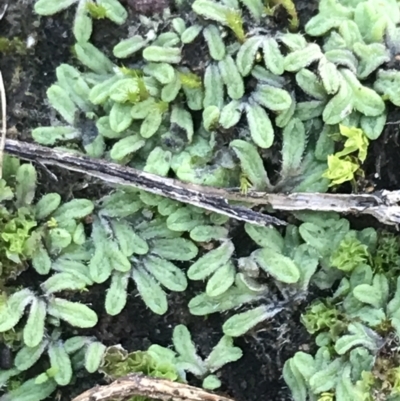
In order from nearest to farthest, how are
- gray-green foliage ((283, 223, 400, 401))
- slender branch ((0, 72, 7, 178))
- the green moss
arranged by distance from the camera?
gray-green foliage ((283, 223, 400, 401)), slender branch ((0, 72, 7, 178)), the green moss

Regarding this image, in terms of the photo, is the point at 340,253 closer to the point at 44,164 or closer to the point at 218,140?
the point at 218,140

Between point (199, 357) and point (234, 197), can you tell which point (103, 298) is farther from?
point (234, 197)

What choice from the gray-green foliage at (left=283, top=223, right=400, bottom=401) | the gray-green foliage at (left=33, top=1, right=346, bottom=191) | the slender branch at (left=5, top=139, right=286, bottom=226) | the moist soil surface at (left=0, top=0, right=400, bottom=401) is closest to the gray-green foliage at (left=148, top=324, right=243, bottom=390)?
the moist soil surface at (left=0, top=0, right=400, bottom=401)

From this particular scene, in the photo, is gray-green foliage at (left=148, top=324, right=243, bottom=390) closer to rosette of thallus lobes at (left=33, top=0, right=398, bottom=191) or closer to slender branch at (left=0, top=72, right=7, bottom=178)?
rosette of thallus lobes at (left=33, top=0, right=398, bottom=191)

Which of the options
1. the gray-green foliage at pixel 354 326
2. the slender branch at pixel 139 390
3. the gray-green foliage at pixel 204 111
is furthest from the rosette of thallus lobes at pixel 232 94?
the slender branch at pixel 139 390

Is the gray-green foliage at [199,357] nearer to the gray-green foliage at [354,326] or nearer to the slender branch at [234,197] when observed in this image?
the gray-green foliage at [354,326]

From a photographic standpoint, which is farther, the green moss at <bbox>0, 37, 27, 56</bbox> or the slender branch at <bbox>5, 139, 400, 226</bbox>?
the green moss at <bbox>0, 37, 27, 56</bbox>

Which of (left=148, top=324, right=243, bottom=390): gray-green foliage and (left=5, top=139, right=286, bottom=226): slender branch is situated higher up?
(left=5, top=139, right=286, bottom=226): slender branch
